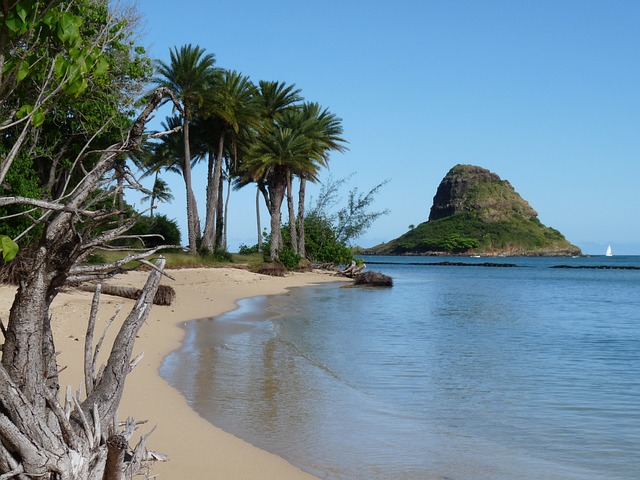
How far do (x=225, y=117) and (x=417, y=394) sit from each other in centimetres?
3200

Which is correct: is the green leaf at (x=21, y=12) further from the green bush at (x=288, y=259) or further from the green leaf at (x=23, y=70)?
the green bush at (x=288, y=259)

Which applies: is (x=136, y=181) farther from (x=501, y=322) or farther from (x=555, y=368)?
(x=501, y=322)

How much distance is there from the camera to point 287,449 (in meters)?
6.92

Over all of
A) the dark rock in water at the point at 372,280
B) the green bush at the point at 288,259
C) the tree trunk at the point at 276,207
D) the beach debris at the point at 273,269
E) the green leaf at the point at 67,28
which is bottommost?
the dark rock in water at the point at 372,280

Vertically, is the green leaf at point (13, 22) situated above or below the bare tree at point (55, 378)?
above

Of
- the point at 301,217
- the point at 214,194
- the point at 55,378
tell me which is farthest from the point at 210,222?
the point at 55,378

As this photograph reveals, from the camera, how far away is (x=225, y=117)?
4031 cm

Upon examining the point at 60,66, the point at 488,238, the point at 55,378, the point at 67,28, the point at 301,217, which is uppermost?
the point at 488,238

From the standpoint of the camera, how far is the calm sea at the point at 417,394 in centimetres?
701

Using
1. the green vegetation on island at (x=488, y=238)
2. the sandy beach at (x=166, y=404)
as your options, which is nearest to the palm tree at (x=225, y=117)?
the sandy beach at (x=166, y=404)

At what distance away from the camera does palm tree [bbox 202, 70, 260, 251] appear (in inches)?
1594

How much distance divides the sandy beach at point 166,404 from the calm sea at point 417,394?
0.99ft

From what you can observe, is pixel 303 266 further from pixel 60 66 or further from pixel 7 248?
pixel 7 248

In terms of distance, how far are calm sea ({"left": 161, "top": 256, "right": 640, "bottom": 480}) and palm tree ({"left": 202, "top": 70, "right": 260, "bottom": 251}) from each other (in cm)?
2185
